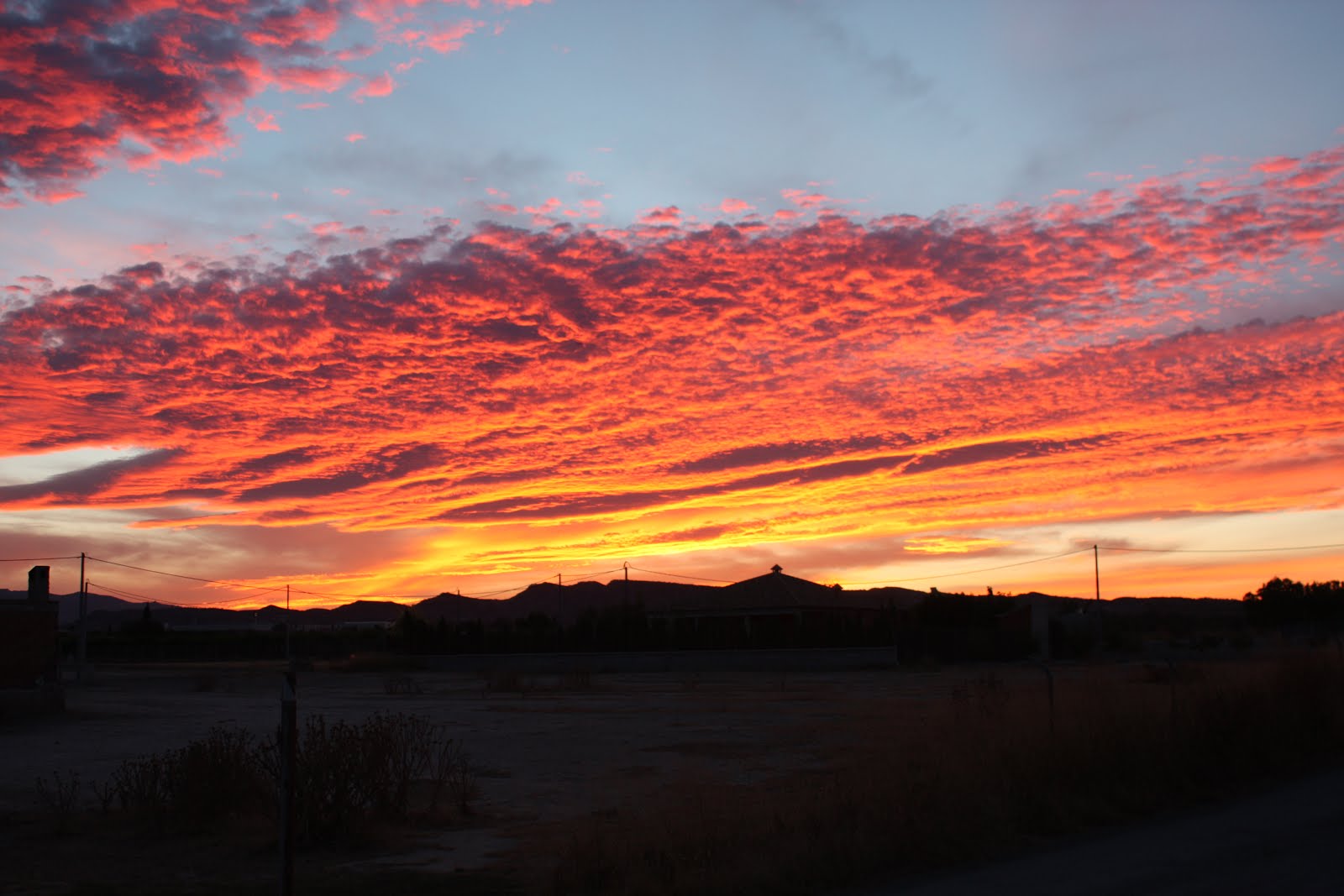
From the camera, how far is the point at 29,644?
34.4 m

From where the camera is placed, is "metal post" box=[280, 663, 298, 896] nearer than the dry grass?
Yes

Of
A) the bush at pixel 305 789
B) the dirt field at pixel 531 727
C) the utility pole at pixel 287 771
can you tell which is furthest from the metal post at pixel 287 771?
the bush at pixel 305 789

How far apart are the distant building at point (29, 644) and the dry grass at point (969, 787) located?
2555cm

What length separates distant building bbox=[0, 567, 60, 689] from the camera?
33.9 m

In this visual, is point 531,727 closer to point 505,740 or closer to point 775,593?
point 505,740

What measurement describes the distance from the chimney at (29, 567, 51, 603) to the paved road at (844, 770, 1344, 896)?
33530 millimetres

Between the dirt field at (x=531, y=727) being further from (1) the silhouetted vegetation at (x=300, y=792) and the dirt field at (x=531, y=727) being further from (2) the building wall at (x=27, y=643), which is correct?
(2) the building wall at (x=27, y=643)

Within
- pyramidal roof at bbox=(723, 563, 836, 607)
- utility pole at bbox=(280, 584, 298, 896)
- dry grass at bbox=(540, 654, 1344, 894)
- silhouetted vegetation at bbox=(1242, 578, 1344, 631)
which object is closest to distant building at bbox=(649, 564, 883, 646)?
pyramidal roof at bbox=(723, 563, 836, 607)

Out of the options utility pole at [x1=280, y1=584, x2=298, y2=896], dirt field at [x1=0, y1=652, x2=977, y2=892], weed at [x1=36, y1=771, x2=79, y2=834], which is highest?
utility pole at [x1=280, y1=584, x2=298, y2=896]

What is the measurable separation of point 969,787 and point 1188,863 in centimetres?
250

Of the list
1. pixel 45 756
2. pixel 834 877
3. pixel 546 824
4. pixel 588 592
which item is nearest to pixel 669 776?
pixel 546 824

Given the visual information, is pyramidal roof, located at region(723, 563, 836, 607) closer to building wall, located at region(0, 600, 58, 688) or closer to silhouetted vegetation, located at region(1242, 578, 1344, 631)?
silhouetted vegetation, located at region(1242, 578, 1344, 631)

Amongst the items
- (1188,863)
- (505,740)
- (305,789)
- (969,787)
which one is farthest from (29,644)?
(1188,863)

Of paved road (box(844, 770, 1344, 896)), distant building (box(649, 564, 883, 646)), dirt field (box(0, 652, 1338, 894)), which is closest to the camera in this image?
paved road (box(844, 770, 1344, 896))
